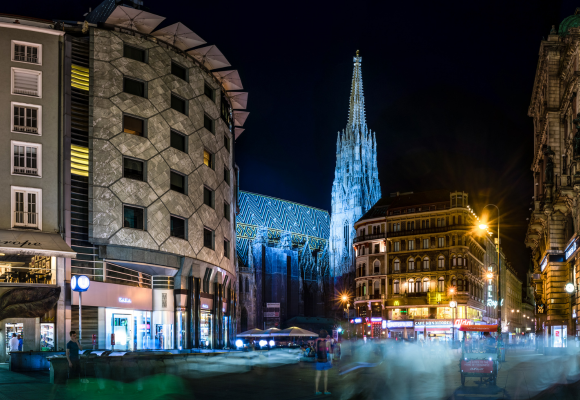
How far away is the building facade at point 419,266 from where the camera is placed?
89.8 m

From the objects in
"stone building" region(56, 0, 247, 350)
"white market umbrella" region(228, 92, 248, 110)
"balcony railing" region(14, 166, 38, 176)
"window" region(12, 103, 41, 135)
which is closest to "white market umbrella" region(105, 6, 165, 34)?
"stone building" region(56, 0, 247, 350)

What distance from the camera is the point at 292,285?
129m

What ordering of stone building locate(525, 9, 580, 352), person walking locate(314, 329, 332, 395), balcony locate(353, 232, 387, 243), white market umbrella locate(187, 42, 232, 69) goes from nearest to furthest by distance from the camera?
person walking locate(314, 329, 332, 395)
stone building locate(525, 9, 580, 352)
white market umbrella locate(187, 42, 232, 69)
balcony locate(353, 232, 387, 243)

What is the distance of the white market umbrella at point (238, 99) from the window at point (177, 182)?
44.3ft

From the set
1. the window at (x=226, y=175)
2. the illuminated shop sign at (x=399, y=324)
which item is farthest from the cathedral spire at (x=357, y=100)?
the window at (x=226, y=175)

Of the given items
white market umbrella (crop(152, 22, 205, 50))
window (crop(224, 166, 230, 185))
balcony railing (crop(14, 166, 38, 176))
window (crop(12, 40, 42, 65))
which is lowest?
balcony railing (crop(14, 166, 38, 176))

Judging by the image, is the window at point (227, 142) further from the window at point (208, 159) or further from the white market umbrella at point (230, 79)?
the window at point (208, 159)

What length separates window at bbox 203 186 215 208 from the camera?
49381mm

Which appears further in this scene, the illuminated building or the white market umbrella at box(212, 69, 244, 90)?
the illuminated building

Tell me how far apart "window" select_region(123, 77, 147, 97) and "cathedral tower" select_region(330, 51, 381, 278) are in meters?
93.9

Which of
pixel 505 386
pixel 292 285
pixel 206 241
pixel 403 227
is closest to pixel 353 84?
pixel 292 285

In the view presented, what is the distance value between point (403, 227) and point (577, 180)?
54594 mm

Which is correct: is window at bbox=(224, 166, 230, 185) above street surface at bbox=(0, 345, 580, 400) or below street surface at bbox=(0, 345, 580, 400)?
above

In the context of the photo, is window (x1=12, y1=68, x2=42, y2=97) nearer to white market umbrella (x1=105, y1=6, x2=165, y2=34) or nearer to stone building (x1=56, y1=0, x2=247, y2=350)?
stone building (x1=56, y1=0, x2=247, y2=350)
